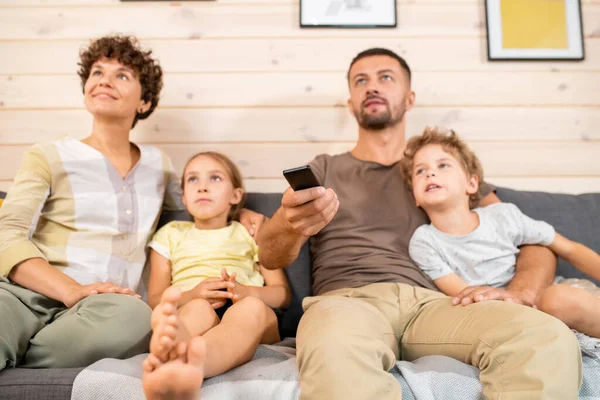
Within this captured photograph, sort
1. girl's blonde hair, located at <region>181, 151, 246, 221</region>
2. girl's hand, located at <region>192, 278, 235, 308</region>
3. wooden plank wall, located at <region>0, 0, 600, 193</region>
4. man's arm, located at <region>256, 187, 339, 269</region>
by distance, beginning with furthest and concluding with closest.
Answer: wooden plank wall, located at <region>0, 0, 600, 193</region>, girl's blonde hair, located at <region>181, 151, 246, 221</region>, girl's hand, located at <region>192, 278, 235, 308</region>, man's arm, located at <region>256, 187, 339, 269</region>

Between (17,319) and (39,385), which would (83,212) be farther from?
(39,385)

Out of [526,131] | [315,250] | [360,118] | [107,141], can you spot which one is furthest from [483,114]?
[107,141]

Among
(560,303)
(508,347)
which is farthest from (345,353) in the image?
(560,303)

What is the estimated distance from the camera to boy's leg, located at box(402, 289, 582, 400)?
96 centimetres

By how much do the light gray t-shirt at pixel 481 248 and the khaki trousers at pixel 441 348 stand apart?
215 millimetres

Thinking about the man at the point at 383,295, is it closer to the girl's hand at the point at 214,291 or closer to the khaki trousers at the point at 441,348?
the khaki trousers at the point at 441,348

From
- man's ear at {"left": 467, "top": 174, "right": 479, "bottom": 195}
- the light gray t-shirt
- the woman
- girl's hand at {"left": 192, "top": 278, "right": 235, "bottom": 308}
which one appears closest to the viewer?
the woman

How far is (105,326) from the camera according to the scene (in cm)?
122

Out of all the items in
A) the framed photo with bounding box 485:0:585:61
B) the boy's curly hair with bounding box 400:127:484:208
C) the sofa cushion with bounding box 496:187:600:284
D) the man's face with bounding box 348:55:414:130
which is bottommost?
the sofa cushion with bounding box 496:187:600:284

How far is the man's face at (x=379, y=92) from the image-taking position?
183cm

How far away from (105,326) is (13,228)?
→ 49cm

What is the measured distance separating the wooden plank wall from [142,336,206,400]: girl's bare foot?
129cm

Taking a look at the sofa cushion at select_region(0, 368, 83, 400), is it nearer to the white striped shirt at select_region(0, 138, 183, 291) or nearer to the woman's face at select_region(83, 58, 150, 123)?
the white striped shirt at select_region(0, 138, 183, 291)

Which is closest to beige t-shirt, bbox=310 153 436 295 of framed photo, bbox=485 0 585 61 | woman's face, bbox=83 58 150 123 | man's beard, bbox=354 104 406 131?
man's beard, bbox=354 104 406 131
